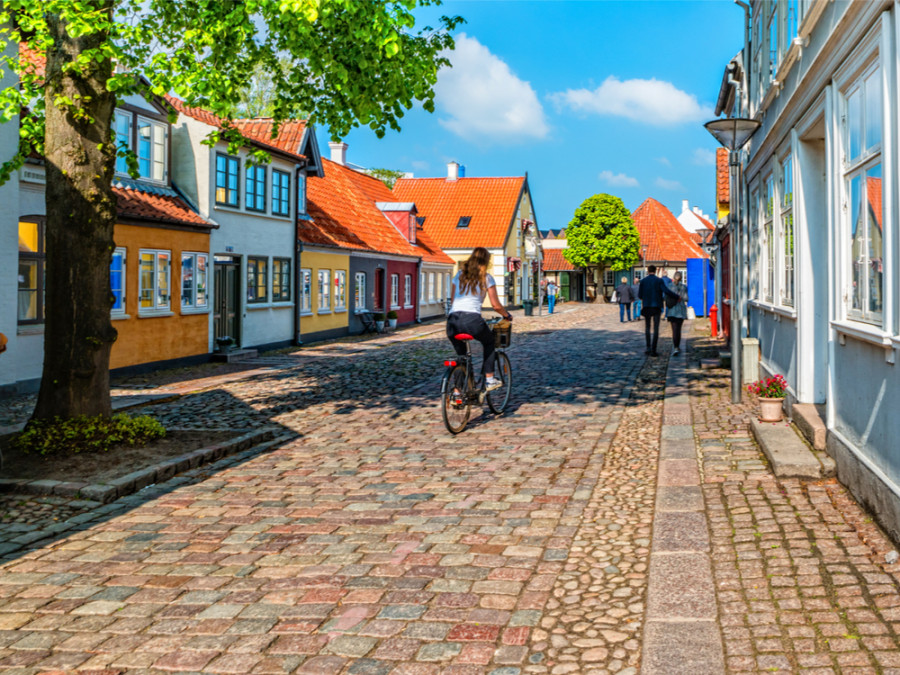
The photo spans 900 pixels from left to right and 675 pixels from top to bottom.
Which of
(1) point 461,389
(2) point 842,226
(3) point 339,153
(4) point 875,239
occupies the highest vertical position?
(3) point 339,153

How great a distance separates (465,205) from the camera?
169ft

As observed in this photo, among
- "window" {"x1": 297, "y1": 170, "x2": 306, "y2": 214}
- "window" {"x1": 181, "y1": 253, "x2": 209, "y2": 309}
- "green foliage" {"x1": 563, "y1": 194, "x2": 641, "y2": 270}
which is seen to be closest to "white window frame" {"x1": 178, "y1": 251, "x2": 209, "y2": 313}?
"window" {"x1": 181, "y1": 253, "x2": 209, "y2": 309}

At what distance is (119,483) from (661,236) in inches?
2573

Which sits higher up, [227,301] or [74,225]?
[74,225]

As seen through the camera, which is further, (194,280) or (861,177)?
(194,280)

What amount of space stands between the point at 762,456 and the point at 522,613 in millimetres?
4016

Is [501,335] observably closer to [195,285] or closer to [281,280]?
[195,285]

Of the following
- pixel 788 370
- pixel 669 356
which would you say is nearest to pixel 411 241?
pixel 669 356

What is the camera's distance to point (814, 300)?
8.73 m

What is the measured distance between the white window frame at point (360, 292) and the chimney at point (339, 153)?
11.0m

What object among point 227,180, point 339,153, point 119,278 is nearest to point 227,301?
point 227,180

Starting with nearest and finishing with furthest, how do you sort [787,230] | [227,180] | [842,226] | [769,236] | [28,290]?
[842,226], [787,230], [769,236], [28,290], [227,180]

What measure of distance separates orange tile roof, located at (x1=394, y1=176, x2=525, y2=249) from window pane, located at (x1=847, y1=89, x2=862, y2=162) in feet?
138

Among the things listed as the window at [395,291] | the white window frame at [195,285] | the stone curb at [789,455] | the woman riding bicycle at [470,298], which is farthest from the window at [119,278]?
the window at [395,291]
